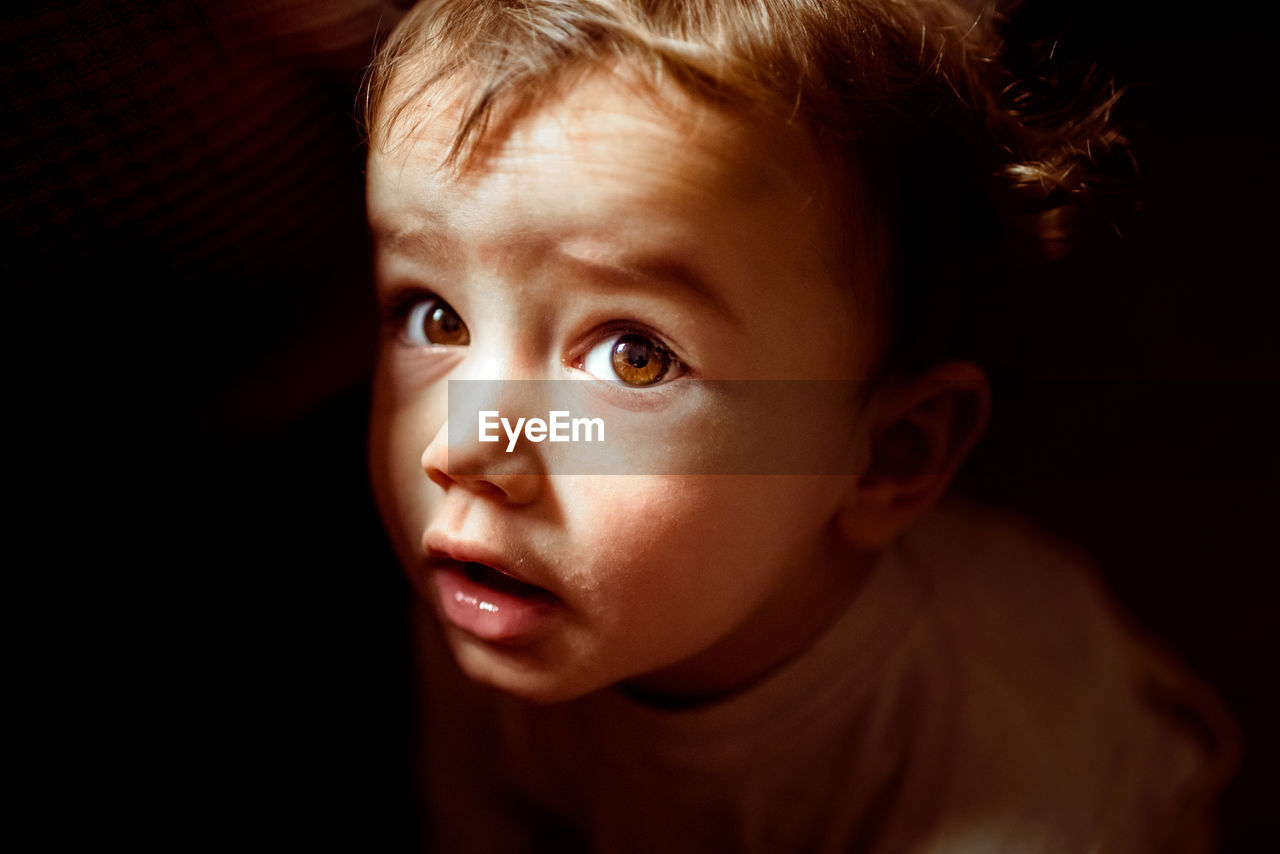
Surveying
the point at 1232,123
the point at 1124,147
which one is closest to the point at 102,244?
the point at 1124,147

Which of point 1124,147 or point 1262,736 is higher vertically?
point 1124,147

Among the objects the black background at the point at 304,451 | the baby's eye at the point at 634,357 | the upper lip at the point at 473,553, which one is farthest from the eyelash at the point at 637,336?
the black background at the point at 304,451

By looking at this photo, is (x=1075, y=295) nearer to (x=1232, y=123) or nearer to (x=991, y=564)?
(x=1232, y=123)

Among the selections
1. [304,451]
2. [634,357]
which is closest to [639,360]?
[634,357]

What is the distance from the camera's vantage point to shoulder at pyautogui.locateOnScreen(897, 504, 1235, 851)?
67 cm

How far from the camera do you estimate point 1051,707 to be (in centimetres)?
73

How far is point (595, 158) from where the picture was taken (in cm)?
47

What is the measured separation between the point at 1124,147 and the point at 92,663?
0.73 m

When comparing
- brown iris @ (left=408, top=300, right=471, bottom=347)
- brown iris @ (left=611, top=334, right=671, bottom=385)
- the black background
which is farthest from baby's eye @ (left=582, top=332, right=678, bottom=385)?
the black background

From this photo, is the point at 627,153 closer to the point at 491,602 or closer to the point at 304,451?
the point at 491,602

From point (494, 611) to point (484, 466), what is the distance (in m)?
0.09

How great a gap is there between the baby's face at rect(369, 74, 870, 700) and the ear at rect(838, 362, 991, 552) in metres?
0.04

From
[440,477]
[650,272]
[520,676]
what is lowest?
[520,676]

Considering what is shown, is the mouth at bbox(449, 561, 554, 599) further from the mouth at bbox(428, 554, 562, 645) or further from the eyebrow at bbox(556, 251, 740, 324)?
the eyebrow at bbox(556, 251, 740, 324)
